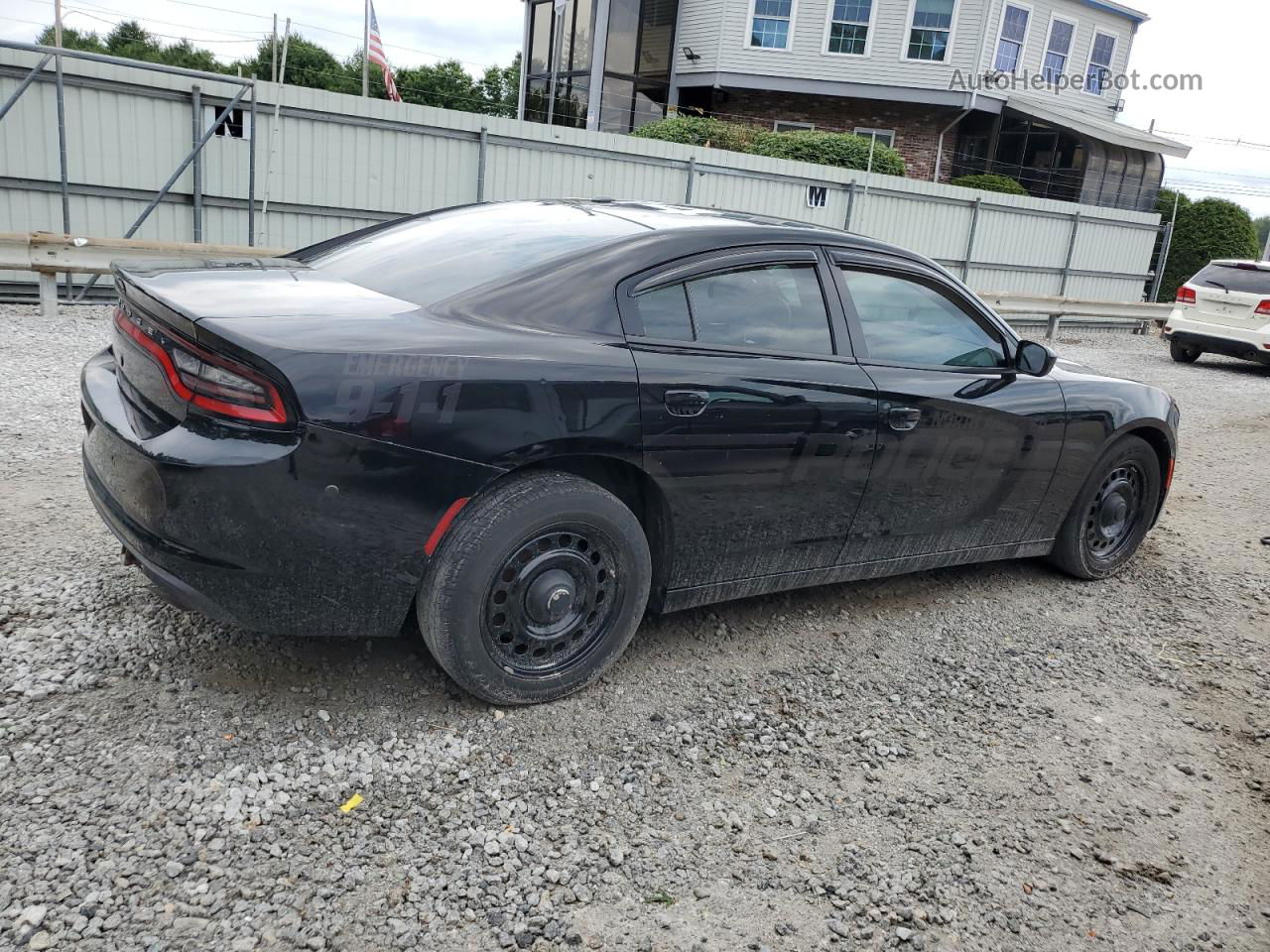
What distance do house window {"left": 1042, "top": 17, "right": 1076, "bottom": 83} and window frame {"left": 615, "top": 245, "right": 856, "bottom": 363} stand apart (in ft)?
91.4

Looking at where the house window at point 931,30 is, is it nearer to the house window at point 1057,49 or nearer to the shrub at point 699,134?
the house window at point 1057,49

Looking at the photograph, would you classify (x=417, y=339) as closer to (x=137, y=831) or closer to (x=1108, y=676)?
(x=137, y=831)

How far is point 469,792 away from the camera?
288 cm

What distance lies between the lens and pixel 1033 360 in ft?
14.4

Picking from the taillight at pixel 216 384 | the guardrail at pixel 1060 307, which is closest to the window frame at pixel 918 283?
the taillight at pixel 216 384

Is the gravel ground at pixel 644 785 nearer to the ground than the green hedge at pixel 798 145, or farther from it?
nearer to the ground

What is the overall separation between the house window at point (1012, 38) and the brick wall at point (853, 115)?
1970mm

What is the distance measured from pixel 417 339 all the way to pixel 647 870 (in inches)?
61.9

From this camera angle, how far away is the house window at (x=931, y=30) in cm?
2553

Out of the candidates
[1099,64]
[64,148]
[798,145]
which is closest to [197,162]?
[64,148]

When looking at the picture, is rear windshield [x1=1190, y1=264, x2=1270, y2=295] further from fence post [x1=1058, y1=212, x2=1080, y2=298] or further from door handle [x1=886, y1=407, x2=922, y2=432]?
door handle [x1=886, y1=407, x2=922, y2=432]

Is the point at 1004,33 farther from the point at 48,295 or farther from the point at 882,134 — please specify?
the point at 48,295

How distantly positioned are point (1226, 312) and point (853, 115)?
14710 millimetres

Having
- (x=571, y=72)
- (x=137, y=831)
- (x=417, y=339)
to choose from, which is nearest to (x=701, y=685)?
(x=417, y=339)
